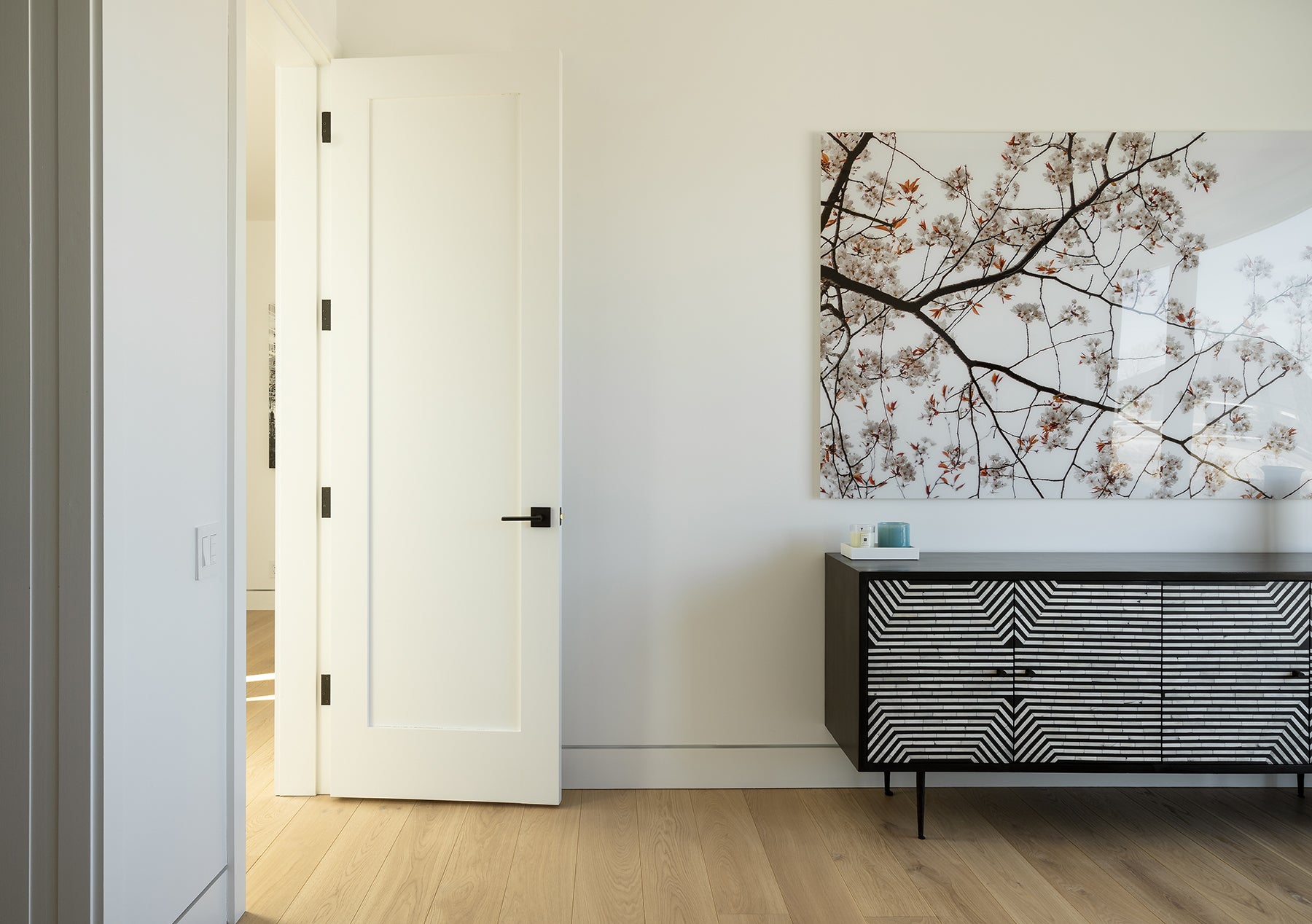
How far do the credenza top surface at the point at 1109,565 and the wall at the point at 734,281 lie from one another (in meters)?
0.11

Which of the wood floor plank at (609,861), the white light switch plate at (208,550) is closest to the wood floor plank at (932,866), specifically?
the wood floor plank at (609,861)

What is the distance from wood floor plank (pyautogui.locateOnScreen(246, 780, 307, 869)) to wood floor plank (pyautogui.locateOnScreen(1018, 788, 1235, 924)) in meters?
2.35

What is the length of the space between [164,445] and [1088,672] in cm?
244

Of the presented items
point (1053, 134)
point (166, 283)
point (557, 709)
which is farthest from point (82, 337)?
point (1053, 134)

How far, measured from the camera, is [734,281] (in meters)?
2.62

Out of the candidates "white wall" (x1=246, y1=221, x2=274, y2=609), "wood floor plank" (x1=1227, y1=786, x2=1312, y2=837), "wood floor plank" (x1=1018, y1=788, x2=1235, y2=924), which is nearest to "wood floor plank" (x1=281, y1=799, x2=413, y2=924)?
"wood floor plank" (x1=1018, y1=788, x2=1235, y2=924)

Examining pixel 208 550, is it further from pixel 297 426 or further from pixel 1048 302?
pixel 1048 302

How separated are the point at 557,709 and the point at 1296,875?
209 cm

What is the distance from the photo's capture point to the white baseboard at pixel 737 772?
2.62 meters

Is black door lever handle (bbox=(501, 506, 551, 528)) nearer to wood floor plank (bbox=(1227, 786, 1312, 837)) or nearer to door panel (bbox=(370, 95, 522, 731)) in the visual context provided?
door panel (bbox=(370, 95, 522, 731))

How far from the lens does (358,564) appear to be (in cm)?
247

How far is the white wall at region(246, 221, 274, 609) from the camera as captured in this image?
5.30m

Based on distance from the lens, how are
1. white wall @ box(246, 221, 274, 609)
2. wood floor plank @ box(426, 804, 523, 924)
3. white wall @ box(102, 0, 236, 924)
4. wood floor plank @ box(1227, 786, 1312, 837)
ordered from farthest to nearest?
white wall @ box(246, 221, 274, 609) < wood floor plank @ box(1227, 786, 1312, 837) < wood floor plank @ box(426, 804, 523, 924) < white wall @ box(102, 0, 236, 924)

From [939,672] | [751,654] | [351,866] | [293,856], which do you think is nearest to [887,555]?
[939,672]
